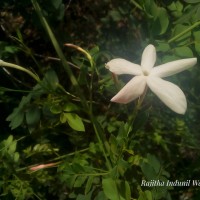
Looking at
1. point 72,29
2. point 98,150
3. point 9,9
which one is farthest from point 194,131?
point 9,9

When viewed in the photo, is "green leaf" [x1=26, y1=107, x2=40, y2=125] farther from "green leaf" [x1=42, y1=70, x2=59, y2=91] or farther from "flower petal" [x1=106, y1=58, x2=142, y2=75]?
"flower petal" [x1=106, y1=58, x2=142, y2=75]

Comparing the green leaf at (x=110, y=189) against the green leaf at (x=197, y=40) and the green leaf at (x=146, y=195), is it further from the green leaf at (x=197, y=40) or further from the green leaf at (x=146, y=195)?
the green leaf at (x=197, y=40)

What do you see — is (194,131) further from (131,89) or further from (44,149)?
(131,89)

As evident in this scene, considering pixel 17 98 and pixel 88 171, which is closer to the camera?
pixel 88 171

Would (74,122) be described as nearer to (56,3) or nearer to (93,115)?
(93,115)

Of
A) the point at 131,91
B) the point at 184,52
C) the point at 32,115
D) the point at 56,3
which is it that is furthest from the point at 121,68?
the point at 56,3

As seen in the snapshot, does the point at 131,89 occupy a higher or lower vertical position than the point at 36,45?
higher

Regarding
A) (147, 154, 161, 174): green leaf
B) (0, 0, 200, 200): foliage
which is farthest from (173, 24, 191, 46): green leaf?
(147, 154, 161, 174): green leaf
